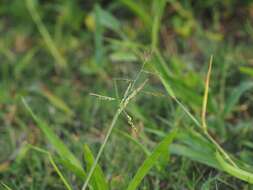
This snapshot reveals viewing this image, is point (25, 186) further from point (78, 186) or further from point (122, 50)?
point (122, 50)

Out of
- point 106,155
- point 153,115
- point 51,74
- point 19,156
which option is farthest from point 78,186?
point 51,74

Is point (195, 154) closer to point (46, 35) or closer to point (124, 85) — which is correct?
point (124, 85)

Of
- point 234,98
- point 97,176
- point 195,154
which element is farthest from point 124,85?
point 97,176

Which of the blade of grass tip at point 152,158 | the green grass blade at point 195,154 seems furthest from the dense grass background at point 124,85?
the blade of grass tip at point 152,158

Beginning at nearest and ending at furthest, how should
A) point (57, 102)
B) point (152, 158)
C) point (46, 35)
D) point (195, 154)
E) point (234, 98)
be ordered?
point (152, 158)
point (195, 154)
point (234, 98)
point (57, 102)
point (46, 35)

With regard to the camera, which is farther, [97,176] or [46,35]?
[46,35]

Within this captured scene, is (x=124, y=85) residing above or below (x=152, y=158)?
below

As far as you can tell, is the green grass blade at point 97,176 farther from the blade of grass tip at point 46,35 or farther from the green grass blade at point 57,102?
the blade of grass tip at point 46,35
